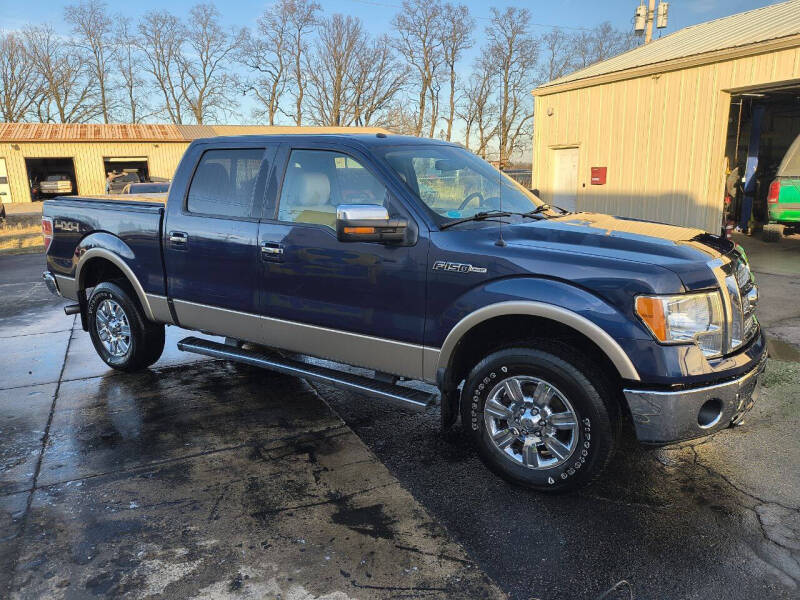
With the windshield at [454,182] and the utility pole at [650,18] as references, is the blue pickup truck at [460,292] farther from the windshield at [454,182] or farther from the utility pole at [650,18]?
the utility pole at [650,18]

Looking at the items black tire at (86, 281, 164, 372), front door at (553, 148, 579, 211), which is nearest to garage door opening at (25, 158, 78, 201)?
front door at (553, 148, 579, 211)

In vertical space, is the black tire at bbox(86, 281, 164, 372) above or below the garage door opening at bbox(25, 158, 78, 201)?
below

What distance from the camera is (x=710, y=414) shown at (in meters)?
3.11

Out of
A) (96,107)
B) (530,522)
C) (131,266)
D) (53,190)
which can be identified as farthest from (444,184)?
(96,107)

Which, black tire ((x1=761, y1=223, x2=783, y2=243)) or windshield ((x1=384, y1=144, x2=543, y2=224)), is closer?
windshield ((x1=384, y1=144, x2=543, y2=224))

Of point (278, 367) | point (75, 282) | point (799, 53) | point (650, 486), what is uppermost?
point (799, 53)

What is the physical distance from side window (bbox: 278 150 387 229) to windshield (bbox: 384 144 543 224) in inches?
8.5

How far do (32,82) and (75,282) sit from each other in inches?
2324

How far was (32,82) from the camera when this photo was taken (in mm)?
53719

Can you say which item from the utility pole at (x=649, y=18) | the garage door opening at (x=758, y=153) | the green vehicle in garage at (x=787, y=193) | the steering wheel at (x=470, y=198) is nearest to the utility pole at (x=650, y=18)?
the utility pole at (x=649, y=18)

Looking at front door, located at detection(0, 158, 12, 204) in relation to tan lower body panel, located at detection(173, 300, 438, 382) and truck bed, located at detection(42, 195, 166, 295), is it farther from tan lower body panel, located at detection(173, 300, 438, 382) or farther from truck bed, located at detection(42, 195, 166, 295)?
tan lower body panel, located at detection(173, 300, 438, 382)

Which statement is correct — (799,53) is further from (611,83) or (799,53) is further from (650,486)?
(650,486)

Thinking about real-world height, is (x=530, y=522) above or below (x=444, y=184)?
below

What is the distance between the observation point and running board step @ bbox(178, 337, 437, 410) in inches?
148
